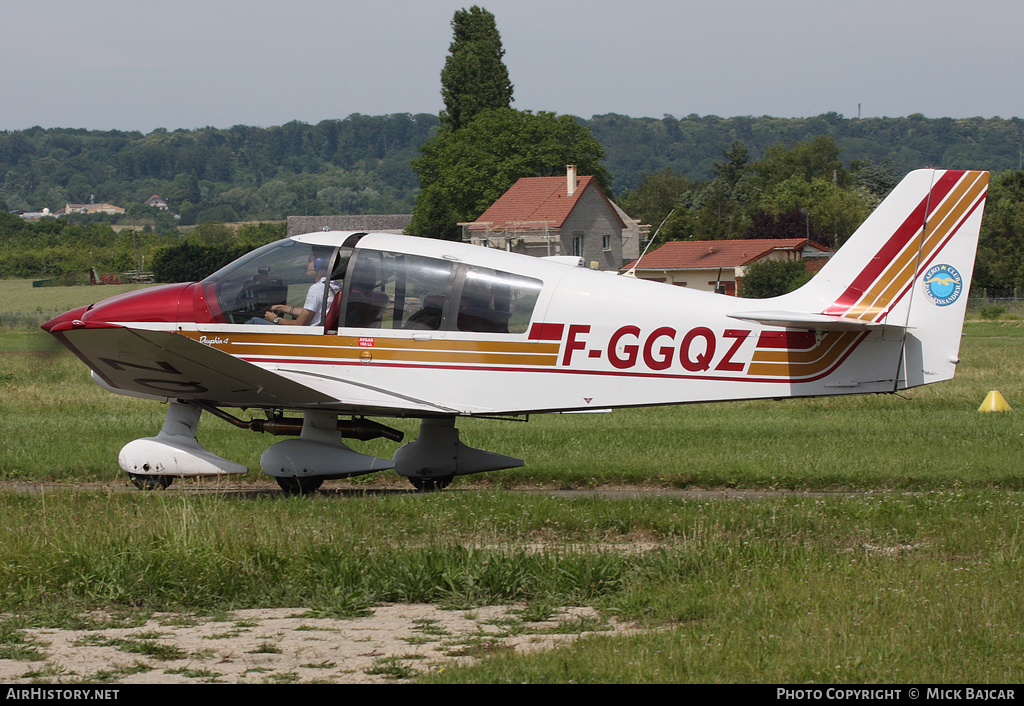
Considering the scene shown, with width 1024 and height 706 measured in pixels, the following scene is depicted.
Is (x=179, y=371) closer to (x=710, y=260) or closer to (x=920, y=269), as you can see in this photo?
(x=920, y=269)

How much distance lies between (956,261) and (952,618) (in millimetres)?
5014

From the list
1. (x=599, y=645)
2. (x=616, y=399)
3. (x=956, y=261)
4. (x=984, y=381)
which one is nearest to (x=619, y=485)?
(x=616, y=399)

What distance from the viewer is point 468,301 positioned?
9.77 m

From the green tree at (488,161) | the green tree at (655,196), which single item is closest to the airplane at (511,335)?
the green tree at (488,161)

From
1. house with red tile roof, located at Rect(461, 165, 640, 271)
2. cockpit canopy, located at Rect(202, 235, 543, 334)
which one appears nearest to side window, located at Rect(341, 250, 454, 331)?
A: cockpit canopy, located at Rect(202, 235, 543, 334)

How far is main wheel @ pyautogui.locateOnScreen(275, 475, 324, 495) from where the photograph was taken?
10.2 meters

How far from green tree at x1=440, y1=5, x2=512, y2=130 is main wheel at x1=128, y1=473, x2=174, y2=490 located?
256 feet

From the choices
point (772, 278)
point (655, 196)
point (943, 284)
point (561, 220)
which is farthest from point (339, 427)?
point (655, 196)

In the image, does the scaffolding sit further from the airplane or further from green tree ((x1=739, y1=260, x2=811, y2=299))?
the airplane

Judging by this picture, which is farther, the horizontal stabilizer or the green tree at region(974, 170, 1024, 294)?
the green tree at region(974, 170, 1024, 294)

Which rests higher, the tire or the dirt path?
the dirt path

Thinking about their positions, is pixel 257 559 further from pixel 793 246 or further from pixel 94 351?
pixel 793 246

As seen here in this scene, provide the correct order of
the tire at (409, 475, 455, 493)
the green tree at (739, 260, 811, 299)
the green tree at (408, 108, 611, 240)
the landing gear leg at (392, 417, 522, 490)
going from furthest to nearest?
1. the green tree at (408, 108, 611, 240)
2. the green tree at (739, 260, 811, 299)
3. the tire at (409, 475, 455, 493)
4. the landing gear leg at (392, 417, 522, 490)

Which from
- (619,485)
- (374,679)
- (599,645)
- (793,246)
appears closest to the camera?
(374,679)
